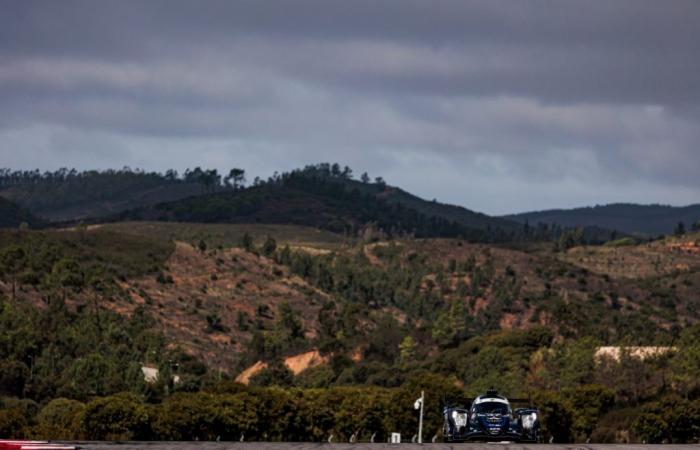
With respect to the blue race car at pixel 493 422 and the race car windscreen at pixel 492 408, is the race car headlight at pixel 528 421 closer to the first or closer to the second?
the blue race car at pixel 493 422

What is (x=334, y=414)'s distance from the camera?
424 ft

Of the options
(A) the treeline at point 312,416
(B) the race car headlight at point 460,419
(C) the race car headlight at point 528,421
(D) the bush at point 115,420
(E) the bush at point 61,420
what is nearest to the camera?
(C) the race car headlight at point 528,421

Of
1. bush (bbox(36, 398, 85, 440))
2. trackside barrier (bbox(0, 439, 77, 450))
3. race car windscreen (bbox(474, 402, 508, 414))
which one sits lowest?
bush (bbox(36, 398, 85, 440))

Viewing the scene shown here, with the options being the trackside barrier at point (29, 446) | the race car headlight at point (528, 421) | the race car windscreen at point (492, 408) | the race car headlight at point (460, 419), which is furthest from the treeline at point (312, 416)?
the trackside barrier at point (29, 446)

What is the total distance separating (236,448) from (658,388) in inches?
4661

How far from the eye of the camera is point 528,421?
5250 cm

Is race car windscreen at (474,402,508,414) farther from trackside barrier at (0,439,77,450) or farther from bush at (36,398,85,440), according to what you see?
bush at (36,398,85,440)

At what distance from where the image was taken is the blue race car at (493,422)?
2045 inches

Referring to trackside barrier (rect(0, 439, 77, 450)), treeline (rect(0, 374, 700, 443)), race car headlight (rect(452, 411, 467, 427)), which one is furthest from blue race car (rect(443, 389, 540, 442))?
treeline (rect(0, 374, 700, 443))

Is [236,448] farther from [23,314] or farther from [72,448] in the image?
[23,314]

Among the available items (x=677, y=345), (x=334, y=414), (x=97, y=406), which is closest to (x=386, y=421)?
(x=334, y=414)

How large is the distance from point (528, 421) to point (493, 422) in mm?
1609

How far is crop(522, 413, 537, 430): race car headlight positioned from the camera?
52.4 m

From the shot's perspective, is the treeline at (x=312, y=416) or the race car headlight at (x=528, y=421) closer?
the race car headlight at (x=528, y=421)
